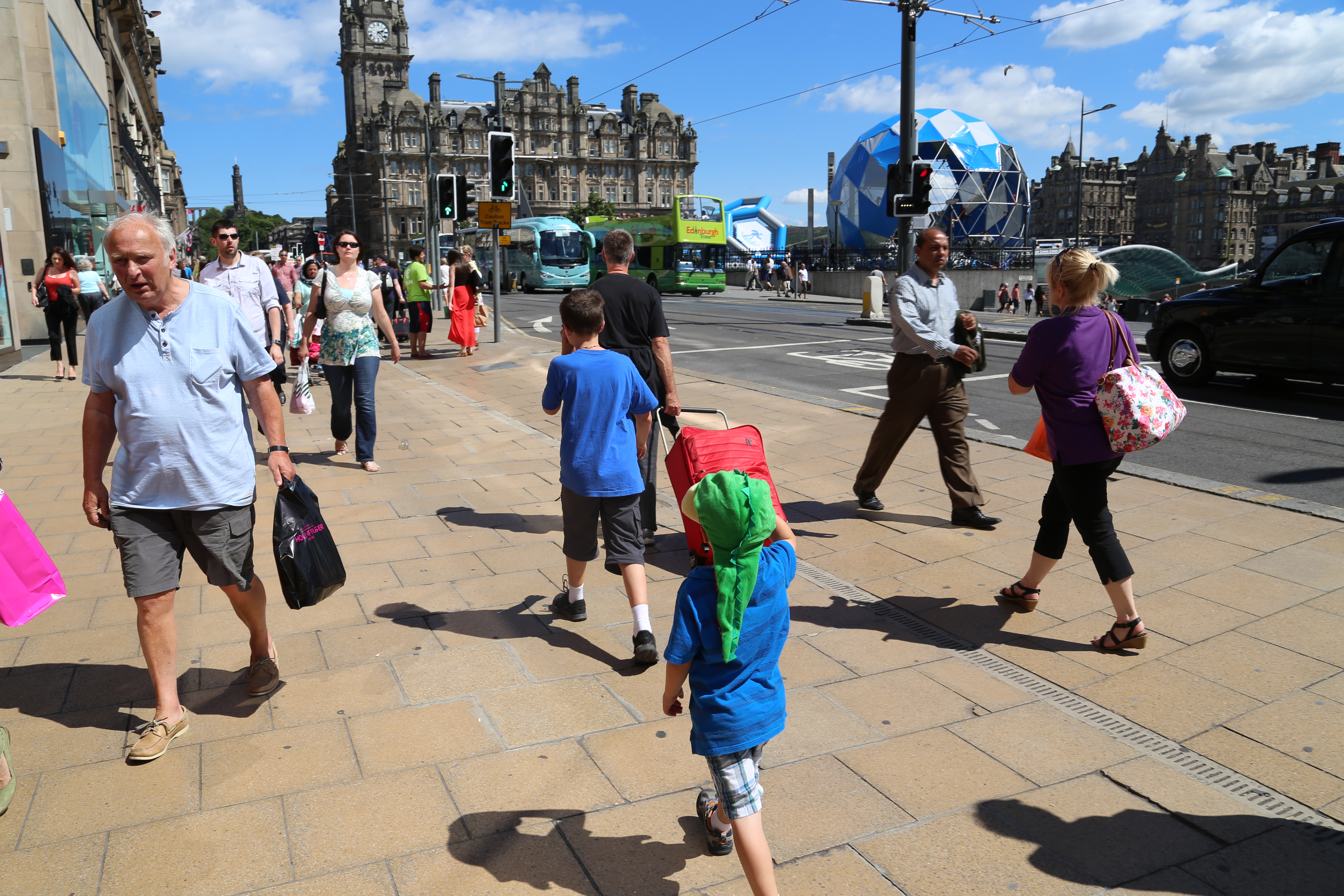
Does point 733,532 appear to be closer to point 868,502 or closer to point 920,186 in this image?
point 868,502

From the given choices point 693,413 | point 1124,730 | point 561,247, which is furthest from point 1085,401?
point 561,247

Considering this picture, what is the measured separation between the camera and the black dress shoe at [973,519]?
582 centimetres

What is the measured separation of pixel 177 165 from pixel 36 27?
76977 mm

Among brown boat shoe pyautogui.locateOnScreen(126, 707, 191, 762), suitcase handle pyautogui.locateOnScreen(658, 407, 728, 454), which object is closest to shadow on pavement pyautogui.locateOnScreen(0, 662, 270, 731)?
brown boat shoe pyautogui.locateOnScreen(126, 707, 191, 762)

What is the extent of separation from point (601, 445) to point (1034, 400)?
858 cm

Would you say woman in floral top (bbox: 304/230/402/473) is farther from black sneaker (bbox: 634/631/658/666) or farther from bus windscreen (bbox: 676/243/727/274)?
bus windscreen (bbox: 676/243/727/274)

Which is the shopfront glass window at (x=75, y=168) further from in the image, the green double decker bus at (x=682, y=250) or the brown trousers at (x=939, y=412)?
the green double decker bus at (x=682, y=250)

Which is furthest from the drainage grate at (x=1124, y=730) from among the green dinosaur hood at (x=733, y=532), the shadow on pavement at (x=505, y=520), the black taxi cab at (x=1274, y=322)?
the black taxi cab at (x=1274, y=322)

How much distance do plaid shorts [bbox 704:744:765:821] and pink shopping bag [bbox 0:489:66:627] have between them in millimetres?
2041

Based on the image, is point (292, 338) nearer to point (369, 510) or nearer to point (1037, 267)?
point (369, 510)

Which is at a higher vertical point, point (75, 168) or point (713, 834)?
point (75, 168)

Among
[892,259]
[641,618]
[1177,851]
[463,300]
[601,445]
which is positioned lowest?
[1177,851]

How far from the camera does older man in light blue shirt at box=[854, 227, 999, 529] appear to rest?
223 inches

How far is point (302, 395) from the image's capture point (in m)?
8.16
